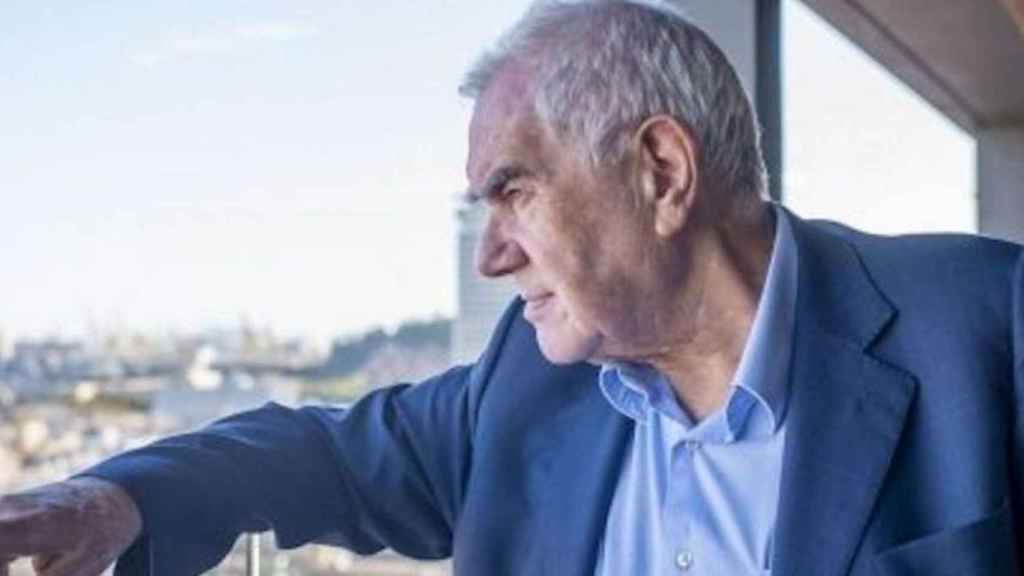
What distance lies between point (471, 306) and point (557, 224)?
0.72 m

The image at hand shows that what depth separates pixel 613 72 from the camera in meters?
1.25

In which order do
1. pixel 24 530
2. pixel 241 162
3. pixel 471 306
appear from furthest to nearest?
pixel 241 162 < pixel 471 306 < pixel 24 530

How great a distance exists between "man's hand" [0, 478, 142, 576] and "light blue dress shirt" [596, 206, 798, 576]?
15.5 inches

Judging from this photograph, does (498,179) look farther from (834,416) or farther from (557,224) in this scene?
(834,416)

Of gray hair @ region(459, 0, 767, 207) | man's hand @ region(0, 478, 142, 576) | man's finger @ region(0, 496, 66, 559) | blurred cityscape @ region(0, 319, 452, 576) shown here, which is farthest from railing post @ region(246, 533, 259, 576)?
gray hair @ region(459, 0, 767, 207)

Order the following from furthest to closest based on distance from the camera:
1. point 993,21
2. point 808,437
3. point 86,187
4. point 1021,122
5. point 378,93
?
point 1021,122, point 993,21, point 378,93, point 86,187, point 808,437

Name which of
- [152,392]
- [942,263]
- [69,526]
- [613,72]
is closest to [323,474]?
[152,392]

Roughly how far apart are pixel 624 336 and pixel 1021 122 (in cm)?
442

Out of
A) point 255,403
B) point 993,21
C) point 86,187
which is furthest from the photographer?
point 993,21

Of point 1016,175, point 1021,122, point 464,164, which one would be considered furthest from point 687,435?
point 1016,175

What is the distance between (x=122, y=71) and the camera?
2408mm

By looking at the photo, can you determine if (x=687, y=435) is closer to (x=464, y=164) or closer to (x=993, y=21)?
Answer: (x=464, y=164)

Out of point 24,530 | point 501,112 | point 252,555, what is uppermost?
point 501,112

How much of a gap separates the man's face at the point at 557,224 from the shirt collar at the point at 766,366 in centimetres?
8
